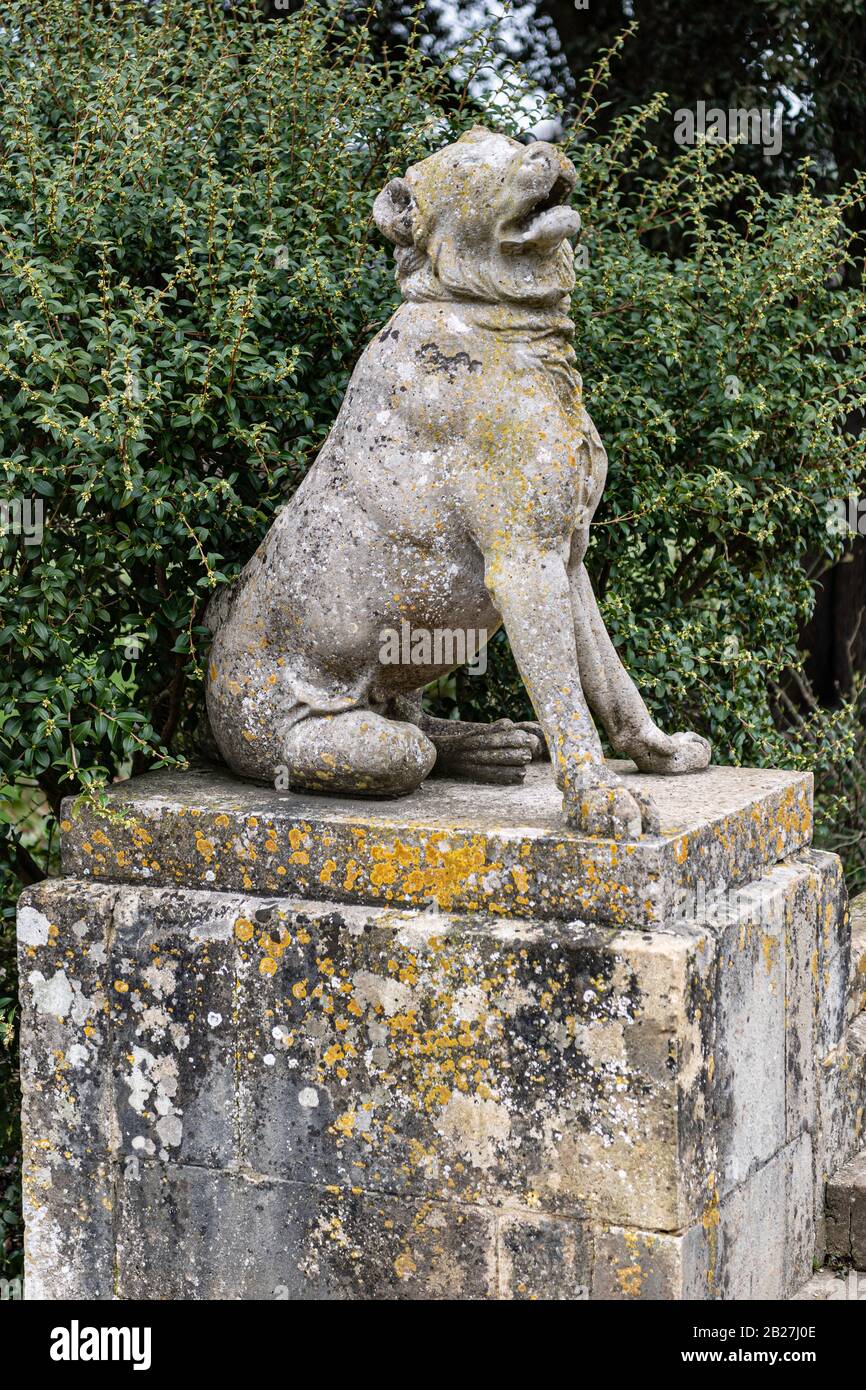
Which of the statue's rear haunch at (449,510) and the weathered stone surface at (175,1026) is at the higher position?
the statue's rear haunch at (449,510)

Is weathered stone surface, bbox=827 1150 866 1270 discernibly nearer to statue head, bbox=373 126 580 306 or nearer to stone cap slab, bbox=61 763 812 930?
stone cap slab, bbox=61 763 812 930

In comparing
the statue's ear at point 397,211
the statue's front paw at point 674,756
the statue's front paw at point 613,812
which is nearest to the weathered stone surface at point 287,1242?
the statue's front paw at point 613,812

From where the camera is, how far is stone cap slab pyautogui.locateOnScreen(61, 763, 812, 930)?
116 inches

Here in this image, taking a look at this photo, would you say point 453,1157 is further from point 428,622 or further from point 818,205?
point 818,205

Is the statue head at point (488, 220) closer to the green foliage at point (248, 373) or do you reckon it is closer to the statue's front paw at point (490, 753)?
the green foliage at point (248, 373)

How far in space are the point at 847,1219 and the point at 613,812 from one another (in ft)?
4.53

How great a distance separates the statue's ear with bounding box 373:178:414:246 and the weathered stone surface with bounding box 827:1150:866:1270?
2376mm

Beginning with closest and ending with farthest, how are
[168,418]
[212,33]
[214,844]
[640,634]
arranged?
[214,844], [168,418], [640,634], [212,33]

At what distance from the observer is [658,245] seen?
22.0 feet

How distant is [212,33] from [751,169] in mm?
2770

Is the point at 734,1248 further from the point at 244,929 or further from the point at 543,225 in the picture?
the point at 543,225

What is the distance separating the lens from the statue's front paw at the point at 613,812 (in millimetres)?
2969

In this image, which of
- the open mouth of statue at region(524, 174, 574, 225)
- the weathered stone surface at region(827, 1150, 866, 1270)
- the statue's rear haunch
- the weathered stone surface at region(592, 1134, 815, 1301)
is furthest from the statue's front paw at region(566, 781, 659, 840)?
the weathered stone surface at region(827, 1150, 866, 1270)

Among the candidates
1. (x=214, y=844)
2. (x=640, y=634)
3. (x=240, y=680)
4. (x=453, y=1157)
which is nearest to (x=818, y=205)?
(x=640, y=634)
